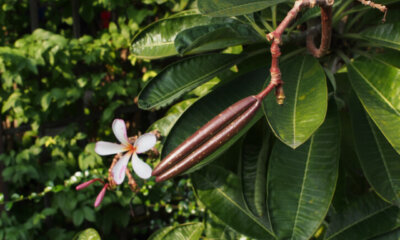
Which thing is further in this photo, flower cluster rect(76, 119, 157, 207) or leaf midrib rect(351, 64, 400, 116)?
leaf midrib rect(351, 64, 400, 116)

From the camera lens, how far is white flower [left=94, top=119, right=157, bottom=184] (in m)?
0.75

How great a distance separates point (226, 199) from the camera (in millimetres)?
1166

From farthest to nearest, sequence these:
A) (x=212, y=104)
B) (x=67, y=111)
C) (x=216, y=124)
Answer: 1. (x=67, y=111)
2. (x=212, y=104)
3. (x=216, y=124)

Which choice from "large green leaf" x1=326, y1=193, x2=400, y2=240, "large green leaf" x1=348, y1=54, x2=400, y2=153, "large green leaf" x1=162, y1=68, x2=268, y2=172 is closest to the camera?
"large green leaf" x1=348, y1=54, x2=400, y2=153

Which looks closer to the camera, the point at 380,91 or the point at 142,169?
the point at 142,169

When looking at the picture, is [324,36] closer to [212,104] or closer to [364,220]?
[212,104]

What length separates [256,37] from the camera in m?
1.05

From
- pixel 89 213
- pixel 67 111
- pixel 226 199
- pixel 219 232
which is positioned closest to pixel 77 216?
pixel 89 213

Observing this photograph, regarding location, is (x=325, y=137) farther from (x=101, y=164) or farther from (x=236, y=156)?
(x=101, y=164)

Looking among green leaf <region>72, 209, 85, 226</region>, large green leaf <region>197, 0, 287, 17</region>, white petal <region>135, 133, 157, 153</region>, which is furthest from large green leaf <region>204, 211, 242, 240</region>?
large green leaf <region>197, 0, 287, 17</region>

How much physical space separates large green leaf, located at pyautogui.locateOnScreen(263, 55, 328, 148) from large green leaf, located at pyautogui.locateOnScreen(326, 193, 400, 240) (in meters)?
0.39

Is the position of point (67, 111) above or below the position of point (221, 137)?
below

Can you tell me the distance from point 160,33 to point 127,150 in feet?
1.57

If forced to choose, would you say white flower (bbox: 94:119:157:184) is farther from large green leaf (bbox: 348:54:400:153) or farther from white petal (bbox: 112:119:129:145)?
large green leaf (bbox: 348:54:400:153)
